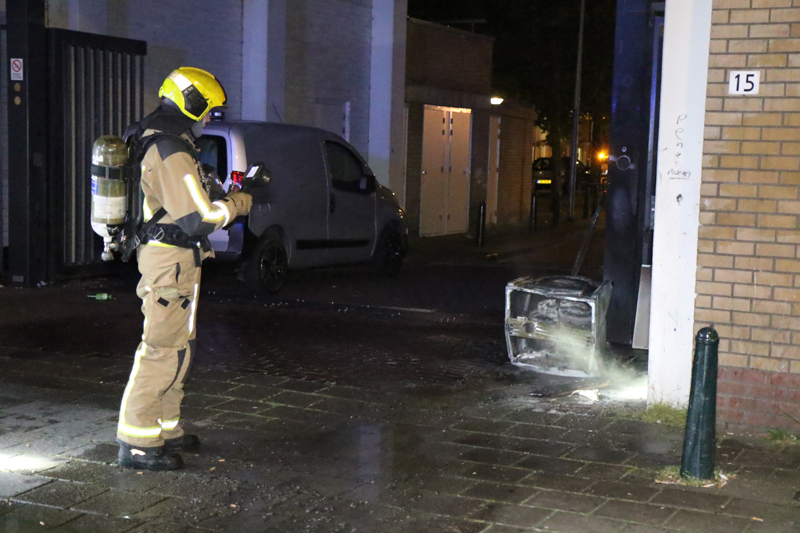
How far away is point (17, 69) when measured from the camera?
11.4 metres

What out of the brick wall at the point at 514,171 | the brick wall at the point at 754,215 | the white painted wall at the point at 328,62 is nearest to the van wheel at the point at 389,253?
the white painted wall at the point at 328,62

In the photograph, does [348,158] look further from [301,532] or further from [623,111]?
[301,532]

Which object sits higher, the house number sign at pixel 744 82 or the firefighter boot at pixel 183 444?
the house number sign at pixel 744 82

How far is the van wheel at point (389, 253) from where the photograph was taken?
13625 mm

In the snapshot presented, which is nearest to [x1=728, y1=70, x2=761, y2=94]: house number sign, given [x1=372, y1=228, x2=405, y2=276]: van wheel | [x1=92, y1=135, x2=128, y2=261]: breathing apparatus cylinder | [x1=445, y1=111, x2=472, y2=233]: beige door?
[x1=92, y1=135, x2=128, y2=261]: breathing apparatus cylinder

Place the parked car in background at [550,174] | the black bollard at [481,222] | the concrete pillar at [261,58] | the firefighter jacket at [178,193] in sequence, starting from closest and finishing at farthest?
the firefighter jacket at [178,193] < the concrete pillar at [261,58] < the black bollard at [481,222] < the parked car in background at [550,174]

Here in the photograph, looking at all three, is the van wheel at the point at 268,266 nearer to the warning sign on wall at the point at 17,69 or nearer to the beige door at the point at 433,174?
the warning sign on wall at the point at 17,69

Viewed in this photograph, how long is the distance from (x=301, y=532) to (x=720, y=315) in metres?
3.03

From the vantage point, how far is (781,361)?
625 cm

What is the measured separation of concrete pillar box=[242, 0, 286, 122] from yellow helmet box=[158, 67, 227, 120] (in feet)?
33.7

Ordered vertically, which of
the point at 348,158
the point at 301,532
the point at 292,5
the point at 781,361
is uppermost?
the point at 292,5

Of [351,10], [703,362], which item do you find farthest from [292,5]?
[703,362]

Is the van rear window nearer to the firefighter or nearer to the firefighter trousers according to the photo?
the firefighter

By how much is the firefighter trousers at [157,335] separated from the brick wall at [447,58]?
47.5 ft
